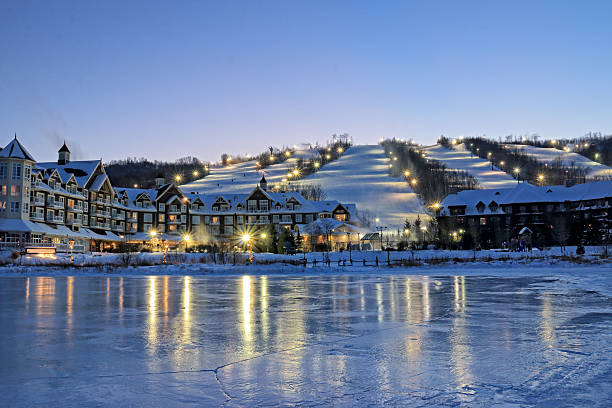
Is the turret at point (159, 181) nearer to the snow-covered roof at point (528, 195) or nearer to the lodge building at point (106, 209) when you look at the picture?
the lodge building at point (106, 209)

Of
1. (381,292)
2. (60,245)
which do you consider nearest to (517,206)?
(60,245)

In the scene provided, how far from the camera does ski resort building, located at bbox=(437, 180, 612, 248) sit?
78.8 metres

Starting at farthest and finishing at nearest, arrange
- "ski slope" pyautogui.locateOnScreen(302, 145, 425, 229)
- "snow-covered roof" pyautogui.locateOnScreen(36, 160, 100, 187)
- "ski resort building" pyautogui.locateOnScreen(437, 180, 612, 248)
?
"ski slope" pyautogui.locateOnScreen(302, 145, 425, 229), "snow-covered roof" pyautogui.locateOnScreen(36, 160, 100, 187), "ski resort building" pyautogui.locateOnScreen(437, 180, 612, 248)

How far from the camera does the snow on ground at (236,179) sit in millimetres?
140137

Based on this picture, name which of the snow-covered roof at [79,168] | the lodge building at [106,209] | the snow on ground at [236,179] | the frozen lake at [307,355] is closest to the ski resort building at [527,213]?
the lodge building at [106,209]

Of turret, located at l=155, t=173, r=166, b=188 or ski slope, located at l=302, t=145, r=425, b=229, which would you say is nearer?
turret, located at l=155, t=173, r=166, b=188

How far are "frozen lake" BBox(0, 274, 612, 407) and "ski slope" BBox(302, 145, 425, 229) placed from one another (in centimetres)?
8761

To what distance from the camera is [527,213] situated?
87.9 metres

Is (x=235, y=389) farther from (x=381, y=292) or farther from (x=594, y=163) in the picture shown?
(x=594, y=163)

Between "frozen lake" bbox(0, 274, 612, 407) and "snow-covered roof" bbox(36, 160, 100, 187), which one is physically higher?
"snow-covered roof" bbox(36, 160, 100, 187)

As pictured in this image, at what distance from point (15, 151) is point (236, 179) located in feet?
315

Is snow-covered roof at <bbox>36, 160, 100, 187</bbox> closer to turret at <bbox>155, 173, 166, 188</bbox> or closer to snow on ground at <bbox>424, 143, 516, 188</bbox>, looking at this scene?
turret at <bbox>155, 173, 166, 188</bbox>

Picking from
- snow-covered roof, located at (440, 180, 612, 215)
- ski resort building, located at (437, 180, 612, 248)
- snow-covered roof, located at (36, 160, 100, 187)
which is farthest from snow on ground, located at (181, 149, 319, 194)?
ski resort building, located at (437, 180, 612, 248)

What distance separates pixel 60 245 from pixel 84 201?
13.1m
